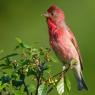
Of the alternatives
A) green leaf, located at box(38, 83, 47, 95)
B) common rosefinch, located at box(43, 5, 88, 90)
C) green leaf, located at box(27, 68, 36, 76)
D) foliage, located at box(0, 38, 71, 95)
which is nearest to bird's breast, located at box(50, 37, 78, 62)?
common rosefinch, located at box(43, 5, 88, 90)

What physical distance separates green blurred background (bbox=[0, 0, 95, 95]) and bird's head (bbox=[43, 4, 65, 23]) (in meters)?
3.75

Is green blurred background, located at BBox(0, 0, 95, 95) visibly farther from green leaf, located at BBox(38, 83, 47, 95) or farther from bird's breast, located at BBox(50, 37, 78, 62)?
green leaf, located at BBox(38, 83, 47, 95)

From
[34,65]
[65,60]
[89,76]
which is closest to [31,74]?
[34,65]

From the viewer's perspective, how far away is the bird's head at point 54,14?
8.30 metres

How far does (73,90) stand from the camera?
11297 mm

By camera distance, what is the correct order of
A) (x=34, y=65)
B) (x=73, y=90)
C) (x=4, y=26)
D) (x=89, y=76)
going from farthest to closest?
(x=4, y=26) < (x=89, y=76) < (x=73, y=90) < (x=34, y=65)

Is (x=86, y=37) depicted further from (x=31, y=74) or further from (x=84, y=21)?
(x=31, y=74)

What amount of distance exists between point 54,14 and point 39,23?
6.06 meters

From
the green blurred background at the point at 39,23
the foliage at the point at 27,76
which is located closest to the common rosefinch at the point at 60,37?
the foliage at the point at 27,76

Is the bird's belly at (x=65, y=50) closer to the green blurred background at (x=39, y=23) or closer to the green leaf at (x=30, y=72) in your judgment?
the green leaf at (x=30, y=72)

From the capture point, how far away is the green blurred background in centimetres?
1319

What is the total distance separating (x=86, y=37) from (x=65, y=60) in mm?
5158

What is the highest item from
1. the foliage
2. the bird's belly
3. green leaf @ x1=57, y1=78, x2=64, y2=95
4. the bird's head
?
the bird's head

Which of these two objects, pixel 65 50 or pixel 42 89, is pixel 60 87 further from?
pixel 65 50
